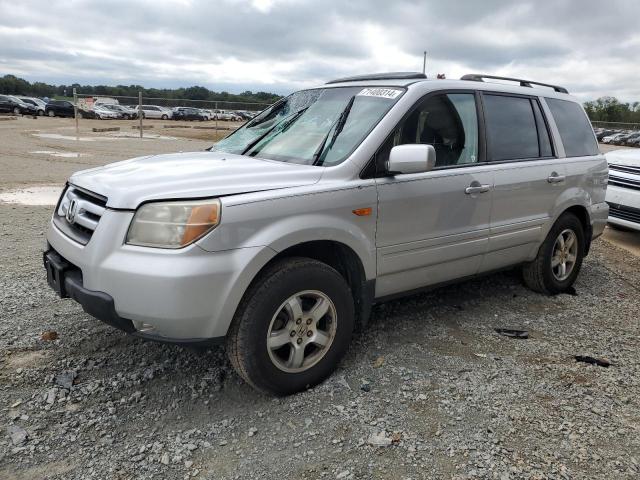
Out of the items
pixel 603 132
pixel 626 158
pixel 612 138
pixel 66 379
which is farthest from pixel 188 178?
pixel 603 132

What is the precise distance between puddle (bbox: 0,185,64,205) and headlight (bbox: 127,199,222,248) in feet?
21.0

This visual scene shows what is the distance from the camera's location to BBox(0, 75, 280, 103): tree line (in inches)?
2438

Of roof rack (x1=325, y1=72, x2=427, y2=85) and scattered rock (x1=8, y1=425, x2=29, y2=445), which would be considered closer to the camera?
scattered rock (x1=8, y1=425, x2=29, y2=445)

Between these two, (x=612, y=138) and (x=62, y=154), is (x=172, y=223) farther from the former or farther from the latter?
(x=612, y=138)

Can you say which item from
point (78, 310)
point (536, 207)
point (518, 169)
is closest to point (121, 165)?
point (78, 310)

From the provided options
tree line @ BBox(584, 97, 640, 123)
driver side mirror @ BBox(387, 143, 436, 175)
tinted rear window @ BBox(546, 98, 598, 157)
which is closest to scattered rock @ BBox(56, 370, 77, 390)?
driver side mirror @ BBox(387, 143, 436, 175)

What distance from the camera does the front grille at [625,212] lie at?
7374mm

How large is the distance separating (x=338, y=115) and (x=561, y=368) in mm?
2253

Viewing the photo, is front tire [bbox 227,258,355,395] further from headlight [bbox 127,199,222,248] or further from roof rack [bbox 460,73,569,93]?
roof rack [bbox 460,73,569,93]

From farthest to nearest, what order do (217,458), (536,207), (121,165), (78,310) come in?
(536,207) → (78,310) → (121,165) → (217,458)

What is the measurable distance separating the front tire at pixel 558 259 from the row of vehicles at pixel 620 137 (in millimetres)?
41744

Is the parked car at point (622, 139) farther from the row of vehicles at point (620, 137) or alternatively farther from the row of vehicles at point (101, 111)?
the row of vehicles at point (101, 111)

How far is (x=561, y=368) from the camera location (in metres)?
3.66

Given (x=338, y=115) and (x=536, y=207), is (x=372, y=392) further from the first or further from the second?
(x=536, y=207)
